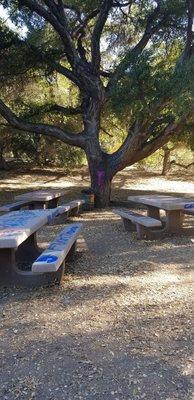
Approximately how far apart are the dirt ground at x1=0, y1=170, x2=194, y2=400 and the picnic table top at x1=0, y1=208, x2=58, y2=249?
55cm

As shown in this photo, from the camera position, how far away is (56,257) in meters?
3.74

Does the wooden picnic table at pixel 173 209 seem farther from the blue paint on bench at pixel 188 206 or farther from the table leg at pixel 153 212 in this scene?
the table leg at pixel 153 212

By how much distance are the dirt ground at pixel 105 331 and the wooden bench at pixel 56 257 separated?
18cm

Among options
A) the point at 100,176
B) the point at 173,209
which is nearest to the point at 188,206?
the point at 173,209

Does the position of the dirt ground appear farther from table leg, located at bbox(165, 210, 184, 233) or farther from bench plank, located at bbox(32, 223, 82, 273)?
table leg, located at bbox(165, 210, 184, 233)

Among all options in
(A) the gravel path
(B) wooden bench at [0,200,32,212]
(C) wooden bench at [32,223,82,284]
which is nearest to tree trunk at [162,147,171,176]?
(B) wooden bench at [0,200,32,212]

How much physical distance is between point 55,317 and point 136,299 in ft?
2.56

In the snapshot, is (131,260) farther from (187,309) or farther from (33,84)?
(33,84)

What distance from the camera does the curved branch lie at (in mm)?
10047

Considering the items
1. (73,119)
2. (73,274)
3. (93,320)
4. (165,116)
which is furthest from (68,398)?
(73,119)

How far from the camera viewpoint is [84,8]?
10.5 m

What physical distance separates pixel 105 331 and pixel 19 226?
1439 millimetres

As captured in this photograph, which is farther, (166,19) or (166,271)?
(166,19)

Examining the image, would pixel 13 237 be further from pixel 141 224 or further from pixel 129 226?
pixel 129 226
